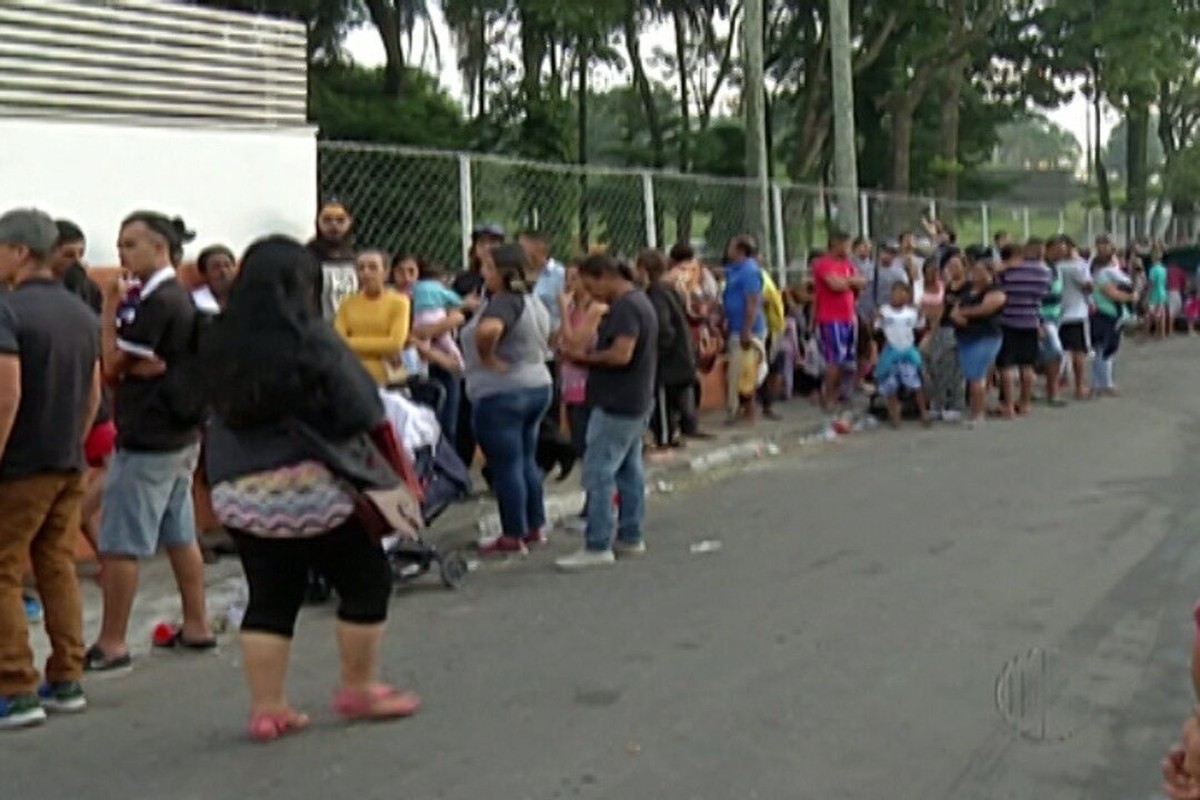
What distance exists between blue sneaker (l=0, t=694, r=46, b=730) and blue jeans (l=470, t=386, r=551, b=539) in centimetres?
379

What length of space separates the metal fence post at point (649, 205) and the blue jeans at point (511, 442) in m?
7.75

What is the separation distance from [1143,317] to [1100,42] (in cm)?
479

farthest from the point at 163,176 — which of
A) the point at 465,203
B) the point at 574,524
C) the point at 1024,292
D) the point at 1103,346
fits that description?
the point at 1103,346

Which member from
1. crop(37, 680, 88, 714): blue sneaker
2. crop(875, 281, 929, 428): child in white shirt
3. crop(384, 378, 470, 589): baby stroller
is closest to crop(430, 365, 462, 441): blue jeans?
crop(384, 378, 470, 589): baby stroller

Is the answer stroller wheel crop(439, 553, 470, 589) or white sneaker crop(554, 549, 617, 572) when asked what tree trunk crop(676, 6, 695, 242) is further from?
stroller wheel crop(439, 553, 470, 589)

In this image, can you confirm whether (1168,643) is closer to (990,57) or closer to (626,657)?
(626,657)

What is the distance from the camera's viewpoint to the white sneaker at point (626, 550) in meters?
10.4

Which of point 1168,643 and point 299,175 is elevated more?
point 299,175

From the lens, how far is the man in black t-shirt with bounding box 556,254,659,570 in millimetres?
9820

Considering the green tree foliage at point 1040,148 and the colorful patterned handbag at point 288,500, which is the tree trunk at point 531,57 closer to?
the colorful patterned handbag at point 288,500

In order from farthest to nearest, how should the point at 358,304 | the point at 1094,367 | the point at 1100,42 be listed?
the point at 1100,42
the point at 1094,367
the point at 358,304

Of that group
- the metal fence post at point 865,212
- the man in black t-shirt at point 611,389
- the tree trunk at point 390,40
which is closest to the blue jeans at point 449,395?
the man in black t-shirt at point 611,389

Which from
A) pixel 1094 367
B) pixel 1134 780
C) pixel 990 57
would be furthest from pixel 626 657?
pixel 990 57

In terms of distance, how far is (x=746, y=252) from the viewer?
16.6 meters
